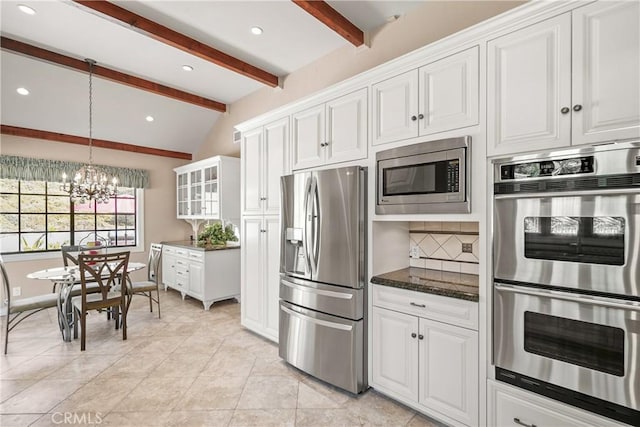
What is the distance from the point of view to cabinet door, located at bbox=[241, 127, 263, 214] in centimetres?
346

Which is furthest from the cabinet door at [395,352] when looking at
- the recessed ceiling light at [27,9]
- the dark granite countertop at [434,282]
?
the recessed ceiling light at [27,9]

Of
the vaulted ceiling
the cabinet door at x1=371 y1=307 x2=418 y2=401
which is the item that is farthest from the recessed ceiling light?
the cabinet door at x1=371 y1=307 x2=418 y2=401

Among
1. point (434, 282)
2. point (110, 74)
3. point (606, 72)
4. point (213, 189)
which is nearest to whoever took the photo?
point (606, 72)

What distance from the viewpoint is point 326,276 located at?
2568 millimetres

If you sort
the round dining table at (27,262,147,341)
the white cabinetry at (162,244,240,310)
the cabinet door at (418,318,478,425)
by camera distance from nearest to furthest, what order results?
the cabinet door at (418,318,478,425) < the round dining table at (27,262,147,341) < the white cabinetry at (162,244,240,310)

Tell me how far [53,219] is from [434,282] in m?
6.07

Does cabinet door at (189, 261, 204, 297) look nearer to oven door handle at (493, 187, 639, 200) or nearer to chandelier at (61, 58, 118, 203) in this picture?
chandelier at (61, 58, 118, 203)

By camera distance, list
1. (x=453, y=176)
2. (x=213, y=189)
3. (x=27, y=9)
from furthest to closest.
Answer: (x=213, y=189), (x=27, y=9), (x=453, y=176)

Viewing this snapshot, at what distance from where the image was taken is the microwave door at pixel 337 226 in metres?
2.40

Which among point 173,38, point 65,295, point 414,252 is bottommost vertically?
point 65,295

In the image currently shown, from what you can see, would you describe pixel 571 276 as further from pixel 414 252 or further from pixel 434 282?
pixel 414 252

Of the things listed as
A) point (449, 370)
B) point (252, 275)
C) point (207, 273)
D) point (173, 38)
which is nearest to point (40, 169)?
point (207, 273)

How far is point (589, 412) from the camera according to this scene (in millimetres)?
1520

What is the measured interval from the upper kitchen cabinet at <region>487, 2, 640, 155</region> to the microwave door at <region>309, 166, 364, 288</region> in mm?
990
